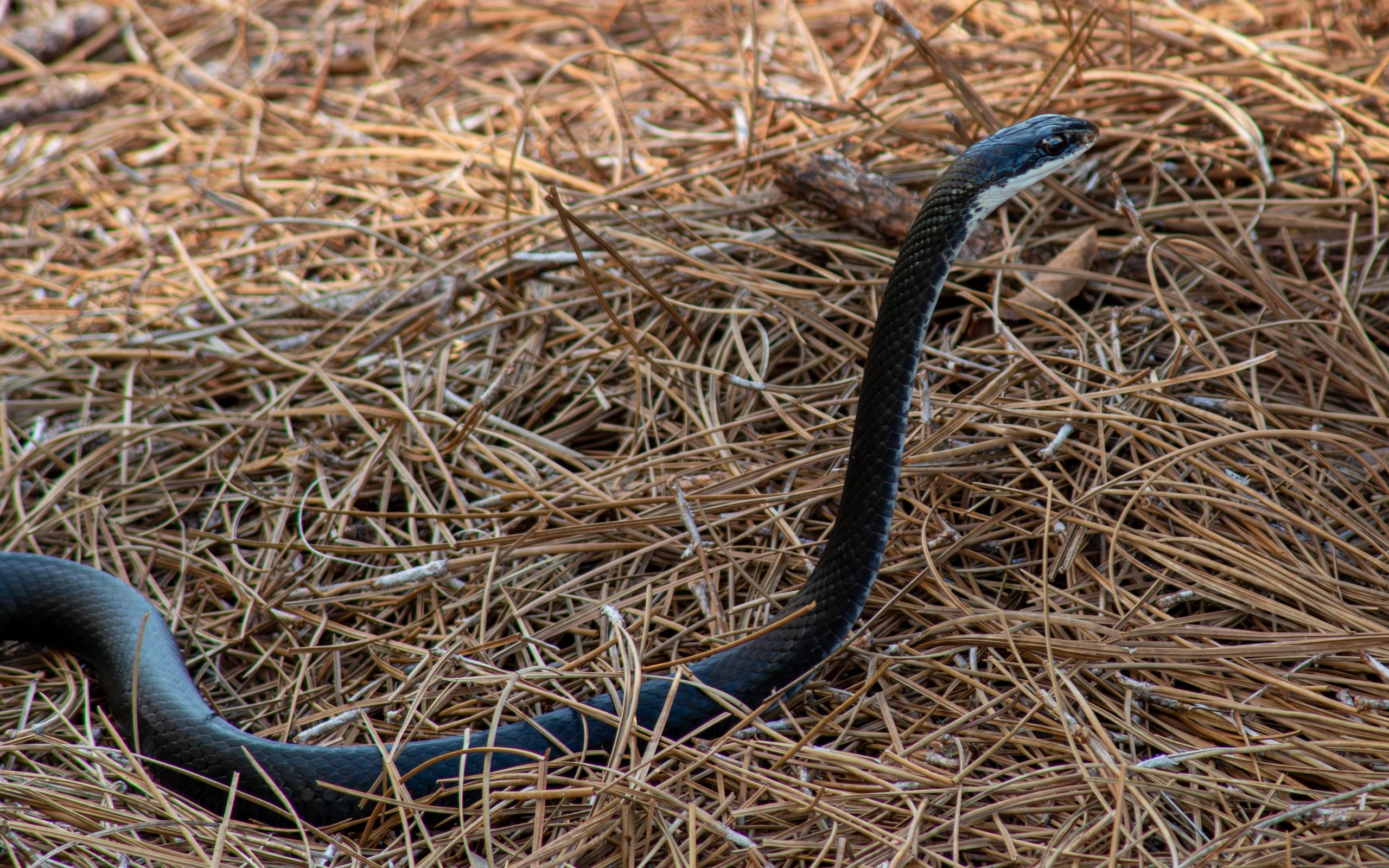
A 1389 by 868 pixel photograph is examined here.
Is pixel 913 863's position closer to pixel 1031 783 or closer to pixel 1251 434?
pixel 1031 783

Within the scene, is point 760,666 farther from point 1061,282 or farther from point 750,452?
point 1061,282

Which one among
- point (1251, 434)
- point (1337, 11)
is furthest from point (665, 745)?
point (1337, 11)

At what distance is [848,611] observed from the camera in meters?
2.12

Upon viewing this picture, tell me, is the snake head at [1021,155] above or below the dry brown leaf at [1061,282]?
above

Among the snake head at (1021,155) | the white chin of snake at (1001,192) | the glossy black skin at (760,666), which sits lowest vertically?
the glossy black skin at (760,666)

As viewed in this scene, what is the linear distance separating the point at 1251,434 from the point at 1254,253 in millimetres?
820

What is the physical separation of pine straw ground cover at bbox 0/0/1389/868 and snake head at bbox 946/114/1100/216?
2.05ft

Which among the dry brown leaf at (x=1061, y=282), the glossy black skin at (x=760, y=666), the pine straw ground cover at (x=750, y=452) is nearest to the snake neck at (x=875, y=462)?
the glossy black skin at (x=760, y=666)

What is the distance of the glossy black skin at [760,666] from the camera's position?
2.01 m

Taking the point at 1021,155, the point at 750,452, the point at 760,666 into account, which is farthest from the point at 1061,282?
the point at 760,666

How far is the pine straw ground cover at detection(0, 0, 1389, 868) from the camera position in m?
1.99

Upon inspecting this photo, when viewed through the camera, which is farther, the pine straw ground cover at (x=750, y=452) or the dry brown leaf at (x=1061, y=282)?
the dry brown leaf at (x=1061, y=282)

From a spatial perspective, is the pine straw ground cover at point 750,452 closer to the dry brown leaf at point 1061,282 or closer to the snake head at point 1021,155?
the dry brown leaf at point 1061,282

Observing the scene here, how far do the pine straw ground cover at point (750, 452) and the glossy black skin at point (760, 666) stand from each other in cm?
8
